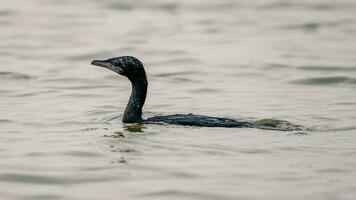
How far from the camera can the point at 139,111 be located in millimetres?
16969

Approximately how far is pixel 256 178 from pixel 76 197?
88.2 inches

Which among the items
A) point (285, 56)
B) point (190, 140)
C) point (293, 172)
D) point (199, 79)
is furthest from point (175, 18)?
point (293, 172)

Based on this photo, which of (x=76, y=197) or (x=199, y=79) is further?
(x=199, y=79)

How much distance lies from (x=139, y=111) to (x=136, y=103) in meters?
0.13

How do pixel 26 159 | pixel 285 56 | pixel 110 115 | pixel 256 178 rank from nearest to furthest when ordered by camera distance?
pixel 256 178 → pixel 26 159 → pixel 110 115 → pixel 285 56

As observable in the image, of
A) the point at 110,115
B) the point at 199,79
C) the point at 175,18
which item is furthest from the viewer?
the point at 175,18

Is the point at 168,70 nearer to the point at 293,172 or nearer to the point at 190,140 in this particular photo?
the point at 190,140

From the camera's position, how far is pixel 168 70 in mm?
24000

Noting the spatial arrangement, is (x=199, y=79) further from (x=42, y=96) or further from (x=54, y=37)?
(x=54, y=37)

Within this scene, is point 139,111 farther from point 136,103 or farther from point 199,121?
point 199,121

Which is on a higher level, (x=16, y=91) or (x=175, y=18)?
(x=175, y=18)

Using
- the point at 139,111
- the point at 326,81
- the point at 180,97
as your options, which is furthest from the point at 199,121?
the point at 326,81

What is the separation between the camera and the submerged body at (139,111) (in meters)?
16.1

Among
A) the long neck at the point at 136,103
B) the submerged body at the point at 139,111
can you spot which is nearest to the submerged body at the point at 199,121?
the submerged body at the point at 139,111
